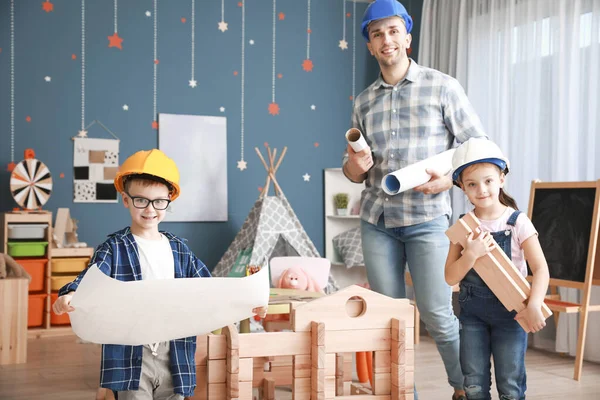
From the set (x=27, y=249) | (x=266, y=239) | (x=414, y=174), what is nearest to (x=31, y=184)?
(x=27, y=249)

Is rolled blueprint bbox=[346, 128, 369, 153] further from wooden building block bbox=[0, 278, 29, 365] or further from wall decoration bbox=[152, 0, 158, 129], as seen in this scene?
wall decoration bbox=[152, 0, 158, 129]

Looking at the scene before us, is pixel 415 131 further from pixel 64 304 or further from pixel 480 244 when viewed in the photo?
pixel 64 304

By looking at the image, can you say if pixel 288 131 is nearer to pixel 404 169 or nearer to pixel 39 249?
pixel 39 249

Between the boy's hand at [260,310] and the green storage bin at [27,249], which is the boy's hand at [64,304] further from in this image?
the green storage bin at [27,249]

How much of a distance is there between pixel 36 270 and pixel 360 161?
266 centimetres

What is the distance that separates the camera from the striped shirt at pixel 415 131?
2314 millimetres

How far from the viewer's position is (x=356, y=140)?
7.47 ft

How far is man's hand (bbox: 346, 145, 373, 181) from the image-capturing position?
7.59 feet

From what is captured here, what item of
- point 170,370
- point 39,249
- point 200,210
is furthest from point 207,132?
point 170,370

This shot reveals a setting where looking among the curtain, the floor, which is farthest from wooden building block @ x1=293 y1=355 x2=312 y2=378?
the curtain

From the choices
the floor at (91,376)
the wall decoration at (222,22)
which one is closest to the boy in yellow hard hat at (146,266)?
the floor at (91,376)

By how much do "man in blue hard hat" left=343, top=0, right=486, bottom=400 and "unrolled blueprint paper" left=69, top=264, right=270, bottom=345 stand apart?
769 millimetres

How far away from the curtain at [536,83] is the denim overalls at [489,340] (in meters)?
1.95

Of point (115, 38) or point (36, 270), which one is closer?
point (36, 270)
